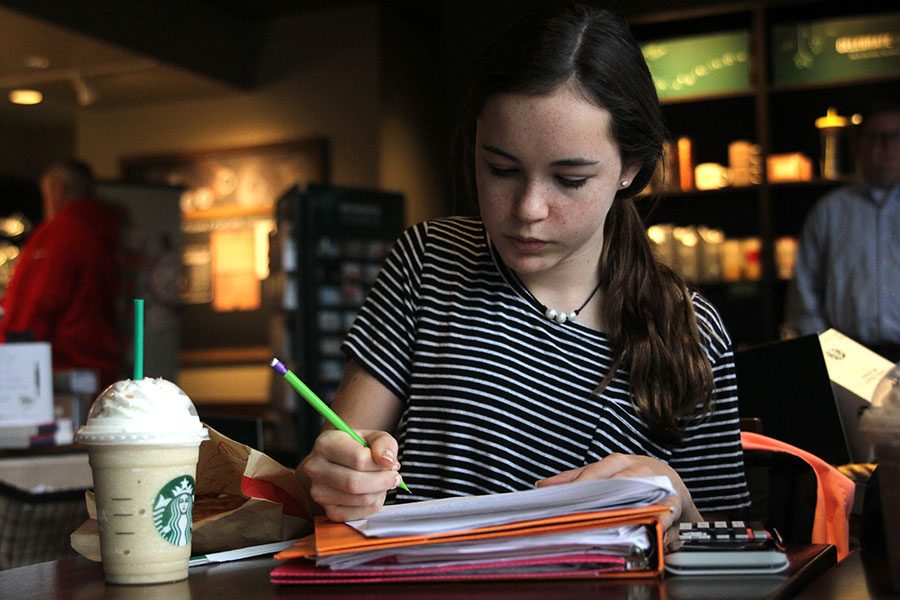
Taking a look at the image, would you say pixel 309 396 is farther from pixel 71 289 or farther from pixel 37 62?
pixel 37 62

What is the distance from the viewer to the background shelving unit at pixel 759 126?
17.1 ft

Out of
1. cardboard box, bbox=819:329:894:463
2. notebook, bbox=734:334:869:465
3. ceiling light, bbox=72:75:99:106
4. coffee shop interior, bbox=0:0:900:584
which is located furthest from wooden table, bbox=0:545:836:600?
ceiling light, bbox=72:75:99:106

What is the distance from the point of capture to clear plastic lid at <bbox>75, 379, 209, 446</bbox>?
0.94 meters

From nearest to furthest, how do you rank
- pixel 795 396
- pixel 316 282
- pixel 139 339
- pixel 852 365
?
pixel 139 339
pixel 795 396
pixel 852 365
pixel 316 282

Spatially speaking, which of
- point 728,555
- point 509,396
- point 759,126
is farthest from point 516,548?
point 759,126

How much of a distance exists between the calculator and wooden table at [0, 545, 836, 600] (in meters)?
0.01

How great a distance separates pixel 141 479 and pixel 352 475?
201 mm

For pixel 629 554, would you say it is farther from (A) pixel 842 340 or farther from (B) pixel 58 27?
(B) pixel 58 27

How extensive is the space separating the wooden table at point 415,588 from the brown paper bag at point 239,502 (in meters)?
0.09

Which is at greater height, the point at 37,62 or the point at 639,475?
the point at 37,62

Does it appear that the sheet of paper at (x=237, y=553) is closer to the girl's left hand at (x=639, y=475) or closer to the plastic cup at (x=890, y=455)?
the girl's left hand at (x=639, y=475)

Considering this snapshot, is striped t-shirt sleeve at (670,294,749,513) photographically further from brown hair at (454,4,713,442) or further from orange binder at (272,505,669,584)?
orange binder at (272,505,669,584)

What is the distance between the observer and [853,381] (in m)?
1.74

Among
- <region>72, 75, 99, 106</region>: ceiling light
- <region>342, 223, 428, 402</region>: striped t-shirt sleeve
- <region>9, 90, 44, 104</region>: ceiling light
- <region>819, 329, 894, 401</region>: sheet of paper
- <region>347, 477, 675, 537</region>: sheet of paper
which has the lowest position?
<region>347, 477, 675, 537</region>: sheet of paper
